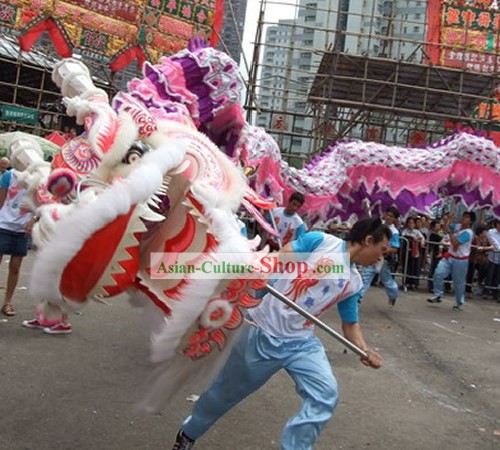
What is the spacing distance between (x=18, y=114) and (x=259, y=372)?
10.5m

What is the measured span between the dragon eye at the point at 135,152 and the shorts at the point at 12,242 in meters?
3.32

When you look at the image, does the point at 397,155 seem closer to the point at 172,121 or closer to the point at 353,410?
the point at 353,410

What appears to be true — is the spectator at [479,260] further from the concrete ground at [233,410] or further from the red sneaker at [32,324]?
the red sneaker at [32,324]

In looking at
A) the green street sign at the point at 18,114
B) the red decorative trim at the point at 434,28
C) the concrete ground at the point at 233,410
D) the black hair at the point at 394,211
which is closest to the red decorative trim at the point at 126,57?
the green street sign at the point at 18,114

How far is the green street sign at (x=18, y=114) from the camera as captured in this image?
11516 millimetres

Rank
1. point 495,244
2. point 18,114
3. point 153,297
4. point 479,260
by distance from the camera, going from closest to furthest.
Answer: point 153,297 → point 495,244 → point 479,260 → point 18,114

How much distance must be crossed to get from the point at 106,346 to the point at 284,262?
2486mm

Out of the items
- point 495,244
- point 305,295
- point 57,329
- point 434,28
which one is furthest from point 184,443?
point 434,28

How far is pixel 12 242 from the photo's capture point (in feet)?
16.8

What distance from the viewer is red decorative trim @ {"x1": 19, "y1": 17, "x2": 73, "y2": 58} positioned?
11.4 meters

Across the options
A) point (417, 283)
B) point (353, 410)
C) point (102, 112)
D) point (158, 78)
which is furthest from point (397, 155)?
point (102, 112)

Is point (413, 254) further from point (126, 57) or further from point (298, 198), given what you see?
point (126, 57)

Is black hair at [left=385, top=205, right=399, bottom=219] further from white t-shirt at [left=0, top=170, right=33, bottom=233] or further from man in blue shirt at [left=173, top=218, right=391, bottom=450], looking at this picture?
man in blue shirt at [left=173, top=218, right=391, bottom=450]

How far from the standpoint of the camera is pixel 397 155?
7.47 m
